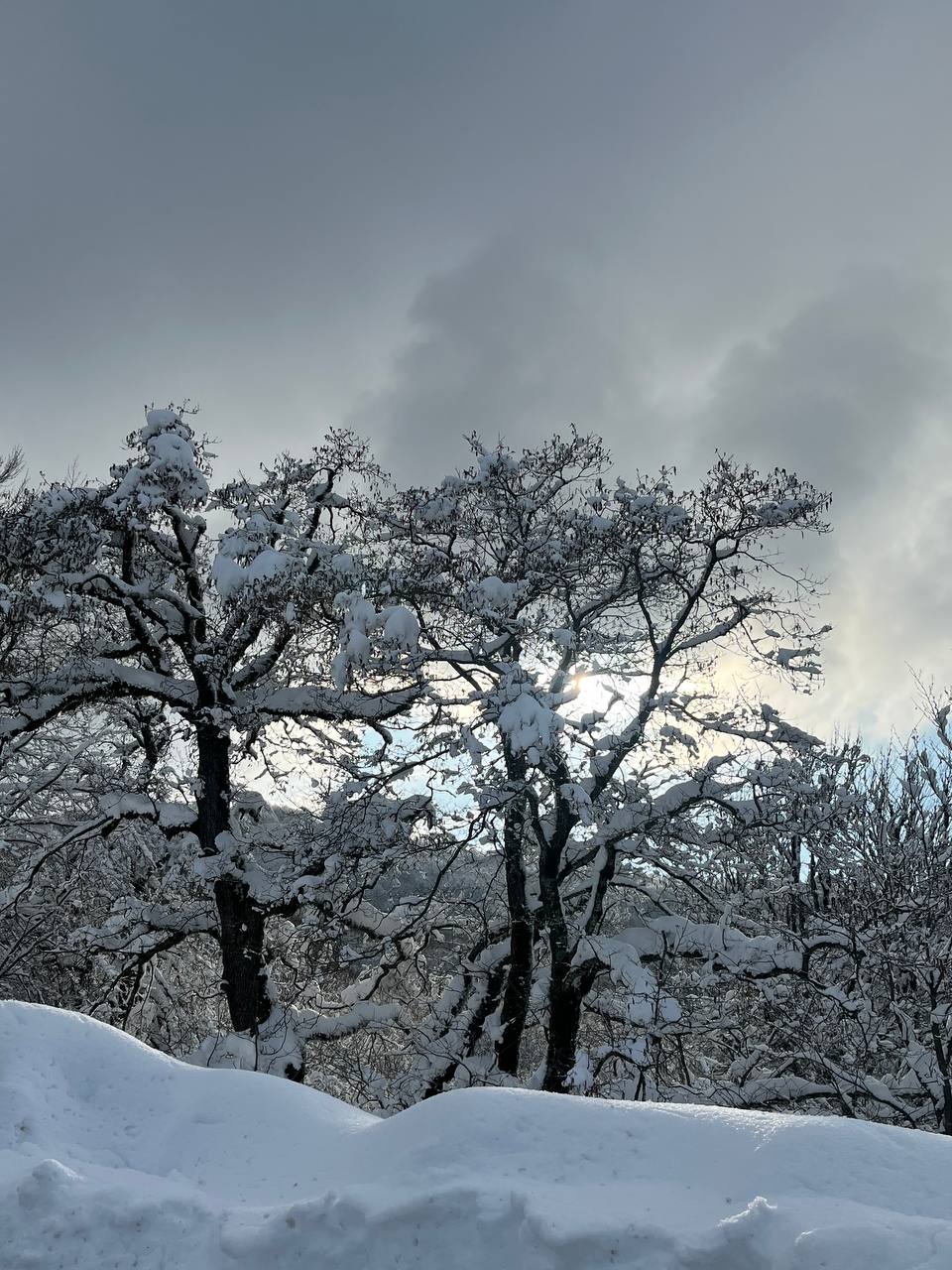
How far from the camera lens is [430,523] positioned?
410 inches

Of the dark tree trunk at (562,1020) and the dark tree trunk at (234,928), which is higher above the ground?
the dark tree trunk at (234,928)

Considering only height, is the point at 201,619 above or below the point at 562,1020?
above

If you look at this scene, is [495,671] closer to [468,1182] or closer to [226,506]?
[226,506]

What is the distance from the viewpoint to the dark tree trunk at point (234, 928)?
11.4 meters

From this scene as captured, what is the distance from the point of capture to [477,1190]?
3.66 m

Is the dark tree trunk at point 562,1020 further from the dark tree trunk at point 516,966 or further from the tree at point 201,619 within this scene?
the tree at point 201,619

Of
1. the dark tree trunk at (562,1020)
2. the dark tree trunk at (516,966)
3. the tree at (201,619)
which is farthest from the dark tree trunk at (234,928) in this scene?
the dark tree trunk at (562,1020)

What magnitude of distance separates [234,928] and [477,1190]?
857 cm

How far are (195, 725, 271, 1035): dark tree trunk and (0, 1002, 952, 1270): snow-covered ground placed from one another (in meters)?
7.01

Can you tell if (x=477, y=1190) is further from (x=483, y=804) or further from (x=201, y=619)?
(x=201, y=619)

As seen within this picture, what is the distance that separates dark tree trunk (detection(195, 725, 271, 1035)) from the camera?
Answer: 11.4 m

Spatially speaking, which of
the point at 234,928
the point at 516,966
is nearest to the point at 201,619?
the point at 234,928

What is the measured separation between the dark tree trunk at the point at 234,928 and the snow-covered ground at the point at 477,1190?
7.01 metres

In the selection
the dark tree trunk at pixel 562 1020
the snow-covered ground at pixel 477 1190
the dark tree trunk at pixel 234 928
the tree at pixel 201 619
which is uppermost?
the tree at pixel 201 619
